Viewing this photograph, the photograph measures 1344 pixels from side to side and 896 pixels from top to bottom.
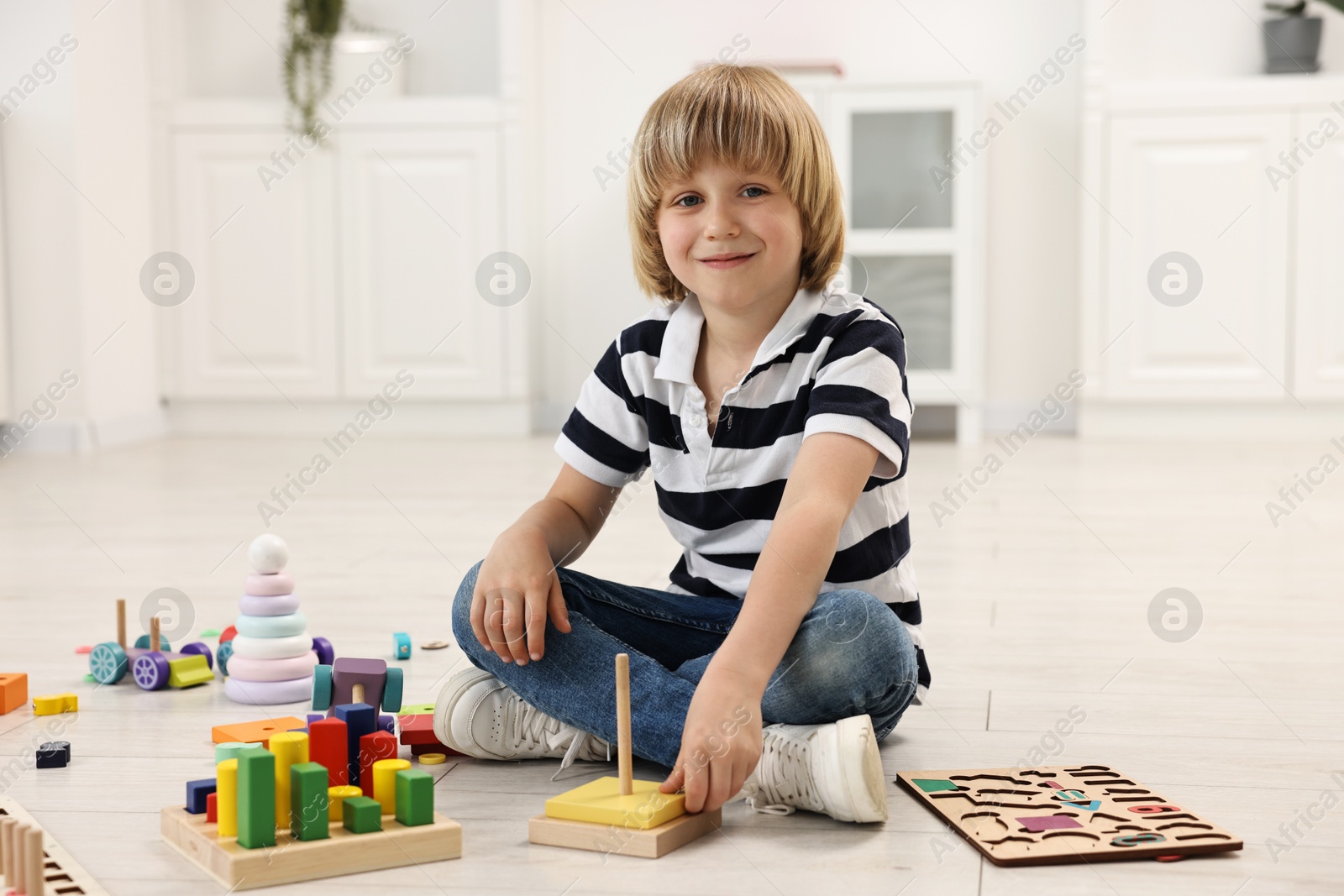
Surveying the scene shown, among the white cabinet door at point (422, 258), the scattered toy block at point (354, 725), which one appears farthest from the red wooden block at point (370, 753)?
the white cabinet door at point (422, 258)

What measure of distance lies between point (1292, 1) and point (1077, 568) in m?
2.03

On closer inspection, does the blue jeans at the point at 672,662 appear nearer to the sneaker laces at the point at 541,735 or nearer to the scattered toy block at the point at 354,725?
the sneaker laces at the point at 541,735

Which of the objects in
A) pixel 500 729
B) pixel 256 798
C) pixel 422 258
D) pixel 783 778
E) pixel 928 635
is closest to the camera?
pixel 256 798

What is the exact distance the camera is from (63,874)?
2.34 ft

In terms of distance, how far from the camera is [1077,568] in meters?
1.66

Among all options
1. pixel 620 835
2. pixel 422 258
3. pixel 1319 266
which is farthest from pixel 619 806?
pixel 1319 266

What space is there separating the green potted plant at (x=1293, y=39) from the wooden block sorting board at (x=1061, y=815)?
2616 millimetres

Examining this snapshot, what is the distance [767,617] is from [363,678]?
347mm

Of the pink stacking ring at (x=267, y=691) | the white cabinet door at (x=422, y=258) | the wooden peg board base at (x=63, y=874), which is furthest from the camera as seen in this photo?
the white cabinet door at (x=422, y=258)

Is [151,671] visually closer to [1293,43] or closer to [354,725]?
[354,725]

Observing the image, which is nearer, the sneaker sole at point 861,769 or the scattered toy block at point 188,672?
the sneaker sole at point 861,769

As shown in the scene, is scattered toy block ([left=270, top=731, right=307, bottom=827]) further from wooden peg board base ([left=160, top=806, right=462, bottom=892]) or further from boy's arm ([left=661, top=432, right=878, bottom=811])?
boy's arm ([left=661, top=432, right=878, bottom=811])

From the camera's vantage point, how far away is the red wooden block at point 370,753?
31.6 inches

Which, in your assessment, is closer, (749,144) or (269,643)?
(749,144)
